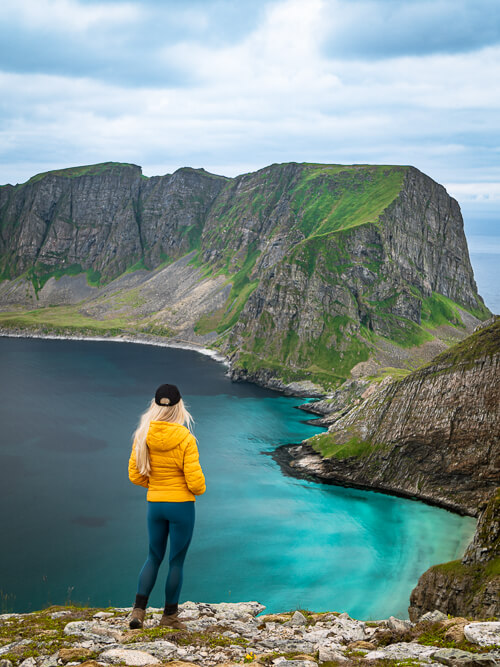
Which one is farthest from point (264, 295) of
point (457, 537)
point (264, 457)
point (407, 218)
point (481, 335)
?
point (457, 537)

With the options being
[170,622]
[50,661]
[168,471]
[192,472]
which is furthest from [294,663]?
[50,661]

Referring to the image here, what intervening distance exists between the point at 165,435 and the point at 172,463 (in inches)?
28.3

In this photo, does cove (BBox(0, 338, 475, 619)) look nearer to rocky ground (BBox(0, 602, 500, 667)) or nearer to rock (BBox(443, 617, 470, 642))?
rocky ground (BBox(0, 602, 500, 667))

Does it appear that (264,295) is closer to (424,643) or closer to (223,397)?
(223,397)

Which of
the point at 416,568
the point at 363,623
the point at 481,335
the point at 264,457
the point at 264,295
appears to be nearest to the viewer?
the point at 363,623

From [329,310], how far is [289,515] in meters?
103

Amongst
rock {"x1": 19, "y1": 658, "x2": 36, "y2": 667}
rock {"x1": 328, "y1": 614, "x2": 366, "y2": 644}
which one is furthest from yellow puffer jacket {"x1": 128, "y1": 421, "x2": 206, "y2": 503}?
rock {"x1": 328, "y1": 614, "x2": 366, "y2": 644}

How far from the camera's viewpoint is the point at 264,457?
84.4 meters

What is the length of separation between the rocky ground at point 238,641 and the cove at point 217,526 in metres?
24.2

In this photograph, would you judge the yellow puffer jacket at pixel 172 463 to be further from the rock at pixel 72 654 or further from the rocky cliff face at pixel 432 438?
the rocky cliff face at pixel 432 438

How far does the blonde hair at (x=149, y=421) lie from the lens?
11.2 meters

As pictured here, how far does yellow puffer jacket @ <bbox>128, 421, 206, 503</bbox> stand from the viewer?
36.4ft

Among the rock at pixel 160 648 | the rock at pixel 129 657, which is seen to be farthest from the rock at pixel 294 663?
the rock at pixel 129 657

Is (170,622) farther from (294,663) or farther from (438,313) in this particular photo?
(438,313)
